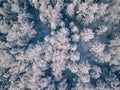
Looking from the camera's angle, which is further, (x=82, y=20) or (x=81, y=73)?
(x=82, y=20)

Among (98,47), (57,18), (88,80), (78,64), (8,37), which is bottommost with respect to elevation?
(88,80)

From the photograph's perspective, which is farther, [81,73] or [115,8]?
[115,8]

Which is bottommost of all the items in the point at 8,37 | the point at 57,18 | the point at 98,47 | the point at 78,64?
the point at 78,64

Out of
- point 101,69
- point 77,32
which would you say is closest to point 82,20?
point 77,32

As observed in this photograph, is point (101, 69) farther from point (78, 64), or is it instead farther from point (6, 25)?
point (6, 25)

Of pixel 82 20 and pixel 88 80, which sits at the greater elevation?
pixel 82 20

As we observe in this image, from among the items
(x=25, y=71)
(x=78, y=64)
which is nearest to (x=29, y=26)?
(x=25, y=71)

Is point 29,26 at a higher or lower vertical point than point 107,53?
higher

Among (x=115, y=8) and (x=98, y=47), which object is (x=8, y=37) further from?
(x=115, y=8)
